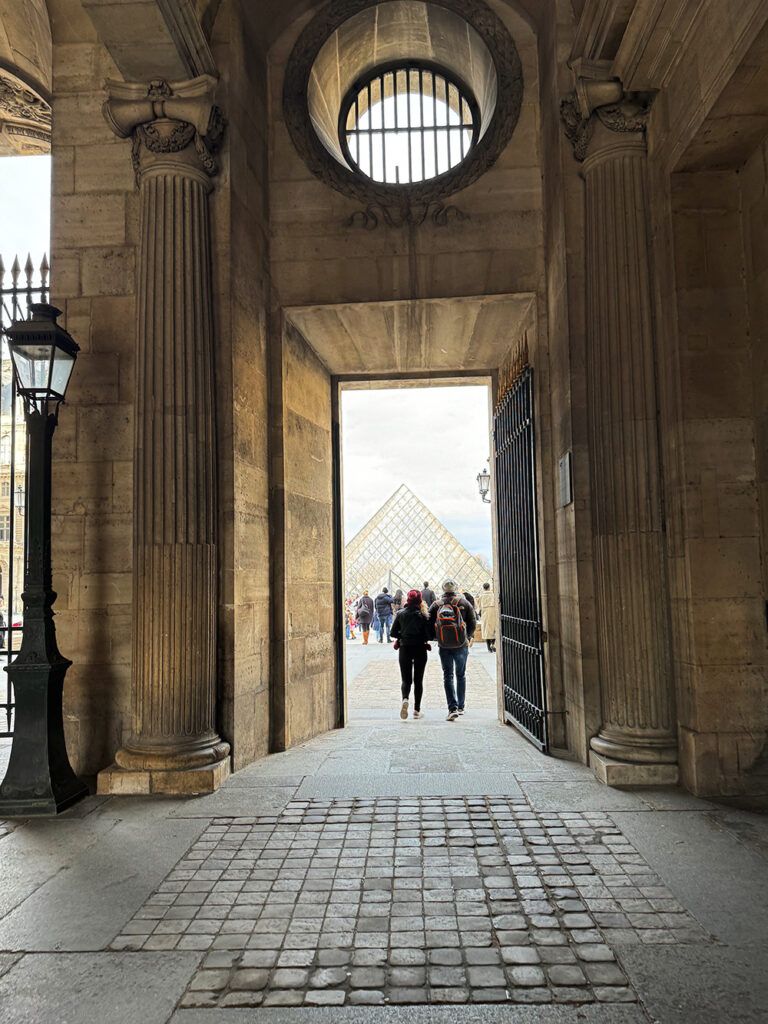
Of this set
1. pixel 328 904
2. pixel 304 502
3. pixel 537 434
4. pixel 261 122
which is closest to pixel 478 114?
pixel 261 122

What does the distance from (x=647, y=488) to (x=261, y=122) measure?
4901 millimetres

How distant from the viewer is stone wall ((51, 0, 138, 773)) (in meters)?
5.86

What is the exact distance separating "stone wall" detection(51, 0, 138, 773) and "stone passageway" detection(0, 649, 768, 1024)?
994 millimetres

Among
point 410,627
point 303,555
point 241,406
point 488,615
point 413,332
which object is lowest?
point 488,615

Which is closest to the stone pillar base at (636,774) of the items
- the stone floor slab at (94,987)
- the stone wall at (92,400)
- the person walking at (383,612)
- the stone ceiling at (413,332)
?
the stone floor slab at (94,987)

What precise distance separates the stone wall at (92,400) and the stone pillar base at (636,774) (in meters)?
3.62

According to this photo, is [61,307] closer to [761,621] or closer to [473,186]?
[473,186]

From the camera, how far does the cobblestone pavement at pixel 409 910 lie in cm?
273

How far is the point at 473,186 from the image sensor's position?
690 cm

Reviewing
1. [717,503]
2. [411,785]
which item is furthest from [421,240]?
[411,785]

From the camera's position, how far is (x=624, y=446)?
5426mm

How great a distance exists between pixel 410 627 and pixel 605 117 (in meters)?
5.32

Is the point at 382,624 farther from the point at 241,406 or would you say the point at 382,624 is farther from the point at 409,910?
the point at 409,910

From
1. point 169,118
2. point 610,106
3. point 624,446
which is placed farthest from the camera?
point 169,118
